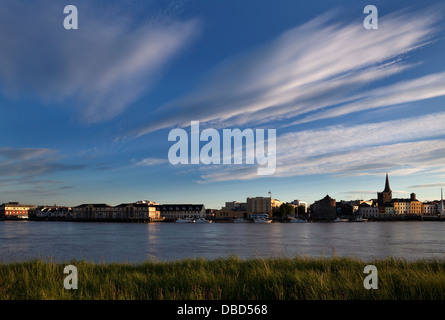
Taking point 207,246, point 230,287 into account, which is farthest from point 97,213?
point 230,287

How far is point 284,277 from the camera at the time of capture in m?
12.4

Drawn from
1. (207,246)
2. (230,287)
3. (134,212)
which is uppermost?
(230,287)

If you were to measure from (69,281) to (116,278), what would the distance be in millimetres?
1564

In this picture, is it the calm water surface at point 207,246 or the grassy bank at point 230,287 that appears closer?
the grassy bank at point 230,287

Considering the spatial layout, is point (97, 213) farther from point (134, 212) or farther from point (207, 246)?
point (207, 246)

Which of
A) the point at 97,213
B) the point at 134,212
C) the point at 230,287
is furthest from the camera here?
the point at 97,213

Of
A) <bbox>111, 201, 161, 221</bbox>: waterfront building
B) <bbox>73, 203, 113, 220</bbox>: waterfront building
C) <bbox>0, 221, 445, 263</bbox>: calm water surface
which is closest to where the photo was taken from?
<bbox>0, 221, 445, 263</bbox>: calm water surface

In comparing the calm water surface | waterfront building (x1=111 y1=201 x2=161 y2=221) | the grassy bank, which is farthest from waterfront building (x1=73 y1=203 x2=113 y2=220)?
the grassy bank

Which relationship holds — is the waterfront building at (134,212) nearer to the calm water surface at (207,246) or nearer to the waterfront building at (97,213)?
the waterfront building at (97,213)

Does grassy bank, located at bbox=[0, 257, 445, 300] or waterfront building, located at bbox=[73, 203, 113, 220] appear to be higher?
grassy bank, located at bbox=[0, 257, 445, 300]

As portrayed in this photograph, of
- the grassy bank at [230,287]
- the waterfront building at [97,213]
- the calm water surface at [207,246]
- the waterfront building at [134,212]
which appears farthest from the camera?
the waterfront building at [97,213]

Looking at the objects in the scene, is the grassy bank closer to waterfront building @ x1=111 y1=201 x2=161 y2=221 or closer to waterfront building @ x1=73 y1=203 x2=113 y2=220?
waterfront building @ x1=111 y1=201 x2=161 y2=221

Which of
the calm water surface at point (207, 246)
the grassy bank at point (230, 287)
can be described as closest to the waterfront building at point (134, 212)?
the calm water surface at point (207, 246)
